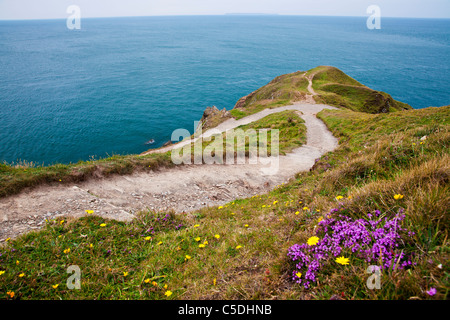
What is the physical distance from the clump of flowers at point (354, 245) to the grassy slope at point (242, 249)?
0.12m

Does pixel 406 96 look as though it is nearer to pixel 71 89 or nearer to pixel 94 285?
pixel 94 285

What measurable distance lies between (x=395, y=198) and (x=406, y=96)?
349 feet

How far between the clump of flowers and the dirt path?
6.60m

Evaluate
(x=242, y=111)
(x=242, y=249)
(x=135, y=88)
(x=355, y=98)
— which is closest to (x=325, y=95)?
(x=355, y=98)

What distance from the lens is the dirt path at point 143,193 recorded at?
8555mm

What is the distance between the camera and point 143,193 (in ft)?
38.3

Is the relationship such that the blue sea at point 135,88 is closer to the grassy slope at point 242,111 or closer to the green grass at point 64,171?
the green grass at point 64,171

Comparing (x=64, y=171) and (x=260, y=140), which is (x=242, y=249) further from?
(x=260, y=140)

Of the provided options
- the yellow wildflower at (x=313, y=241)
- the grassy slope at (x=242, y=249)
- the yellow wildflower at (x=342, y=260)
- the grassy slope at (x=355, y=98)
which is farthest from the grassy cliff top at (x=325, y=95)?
the yellow wildflower at (x=342, y=260)

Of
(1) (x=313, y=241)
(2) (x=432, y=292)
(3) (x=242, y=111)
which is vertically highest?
(3) (x=242, y=111)

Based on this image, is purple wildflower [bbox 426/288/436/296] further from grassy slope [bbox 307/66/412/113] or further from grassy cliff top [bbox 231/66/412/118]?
grassy slope [bbox 307/66/412/113]

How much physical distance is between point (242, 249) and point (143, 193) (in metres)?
8.28

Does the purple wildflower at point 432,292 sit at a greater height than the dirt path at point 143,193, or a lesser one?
greater
